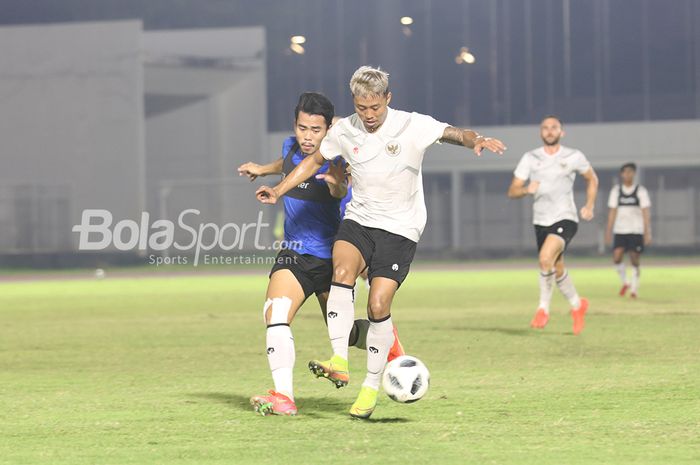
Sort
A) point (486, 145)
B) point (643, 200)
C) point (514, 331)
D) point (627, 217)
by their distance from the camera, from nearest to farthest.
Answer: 1. point (486, 145)
2. point (514, 331)
3. point (643, 200)
4. point (627, 217)

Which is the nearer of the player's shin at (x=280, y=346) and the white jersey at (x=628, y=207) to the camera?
the player's shin at (x=280, y=346)

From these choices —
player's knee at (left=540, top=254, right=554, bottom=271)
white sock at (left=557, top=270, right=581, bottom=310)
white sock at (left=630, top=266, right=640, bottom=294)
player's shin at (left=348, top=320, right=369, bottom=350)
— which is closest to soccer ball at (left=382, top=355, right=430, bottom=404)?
player's shin at (left=348, top=320, right=369, bottom=350)

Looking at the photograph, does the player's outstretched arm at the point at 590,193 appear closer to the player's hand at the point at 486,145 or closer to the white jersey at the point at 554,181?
the white jersey at the point at 554,181

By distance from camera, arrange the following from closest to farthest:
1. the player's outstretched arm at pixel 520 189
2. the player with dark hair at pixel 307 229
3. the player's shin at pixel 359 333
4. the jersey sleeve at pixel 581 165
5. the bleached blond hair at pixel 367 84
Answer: the bleached blond hair at pixel 367 84 → the player with dark hair at pixel 307 229 → the player's shin at pixel 359 333 → the player's outstretched arm at pixel 520 189 → the jersey sleeve at pixel 581 165

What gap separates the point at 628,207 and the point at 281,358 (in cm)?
1579

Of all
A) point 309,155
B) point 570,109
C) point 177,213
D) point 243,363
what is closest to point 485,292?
point 243,363

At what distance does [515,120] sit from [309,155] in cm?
4268

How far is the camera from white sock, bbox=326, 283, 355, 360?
25.1 ft

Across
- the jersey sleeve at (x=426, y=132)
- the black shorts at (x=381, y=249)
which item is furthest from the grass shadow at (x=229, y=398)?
the jersey sleeve at (x=426, y=132)

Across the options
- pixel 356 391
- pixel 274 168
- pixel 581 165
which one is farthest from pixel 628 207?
pixel 274 168

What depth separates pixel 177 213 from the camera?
4644cm

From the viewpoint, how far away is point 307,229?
808cm

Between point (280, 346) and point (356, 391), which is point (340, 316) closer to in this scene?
point (280, 346)

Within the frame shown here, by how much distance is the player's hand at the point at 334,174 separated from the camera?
7.84 metres
